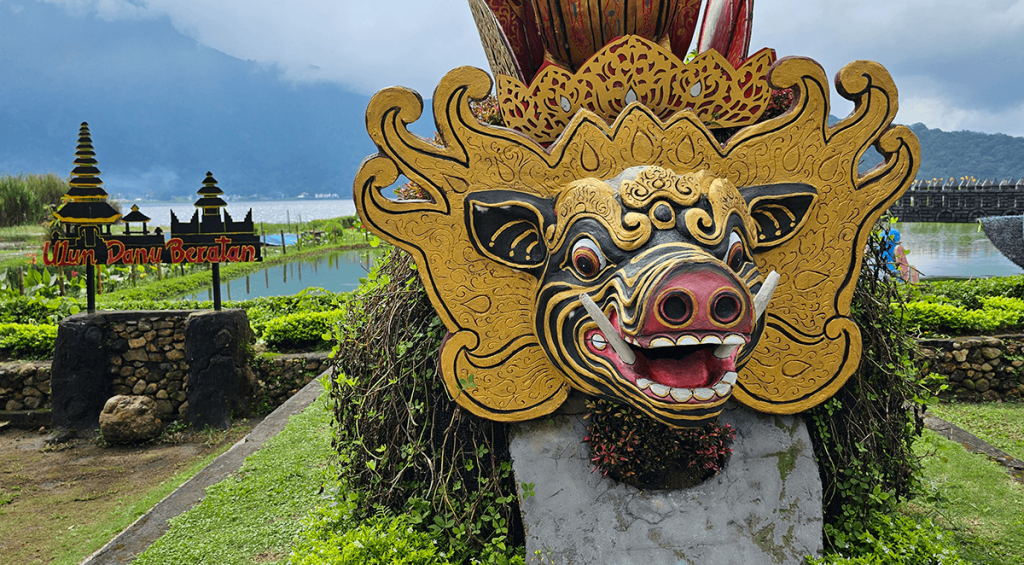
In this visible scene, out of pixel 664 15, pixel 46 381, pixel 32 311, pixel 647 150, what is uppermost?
pixel 664 15

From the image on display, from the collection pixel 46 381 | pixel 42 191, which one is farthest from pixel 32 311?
pixel 42 191

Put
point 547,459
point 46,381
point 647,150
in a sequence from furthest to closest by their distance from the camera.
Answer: point 46,381, point 547,459, point 647,150

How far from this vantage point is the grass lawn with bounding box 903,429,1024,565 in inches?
131

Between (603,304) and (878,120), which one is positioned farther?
(878,120)

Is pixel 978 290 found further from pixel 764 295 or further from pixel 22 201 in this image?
pixel 22 201

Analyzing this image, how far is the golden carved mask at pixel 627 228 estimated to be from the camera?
2248 millimetres


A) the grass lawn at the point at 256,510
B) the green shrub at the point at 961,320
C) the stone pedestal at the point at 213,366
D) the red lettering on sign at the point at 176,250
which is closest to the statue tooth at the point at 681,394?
the grass lawn at the point at 256,510

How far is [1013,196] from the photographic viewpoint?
17.5m

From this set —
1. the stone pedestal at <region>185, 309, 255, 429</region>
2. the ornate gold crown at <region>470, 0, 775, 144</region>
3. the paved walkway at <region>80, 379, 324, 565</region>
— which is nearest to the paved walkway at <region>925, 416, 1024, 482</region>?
the ornate gold crown at <region>470, 0, 775, 144</region>

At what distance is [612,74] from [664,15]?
1.85 feet

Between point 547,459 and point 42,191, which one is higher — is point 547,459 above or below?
below

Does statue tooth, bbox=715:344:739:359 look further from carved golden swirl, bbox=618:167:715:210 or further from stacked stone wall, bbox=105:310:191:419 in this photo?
stacked stone wall, bbox=105:310:191:419

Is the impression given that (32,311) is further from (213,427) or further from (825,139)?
(825,139)

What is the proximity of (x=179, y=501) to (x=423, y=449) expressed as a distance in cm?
234
